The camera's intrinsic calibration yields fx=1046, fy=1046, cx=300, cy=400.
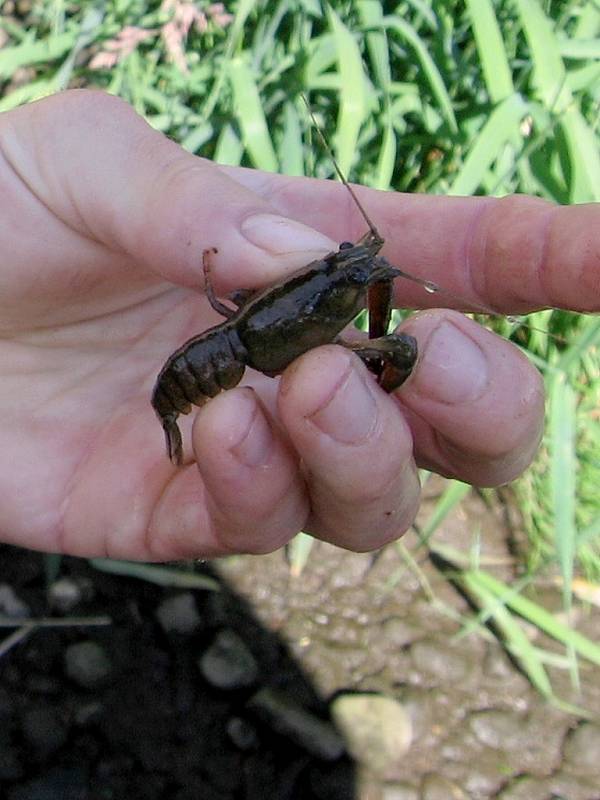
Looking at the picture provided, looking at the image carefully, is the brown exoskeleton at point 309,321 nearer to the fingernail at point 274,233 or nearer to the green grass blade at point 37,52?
the fingernail at point 274,233

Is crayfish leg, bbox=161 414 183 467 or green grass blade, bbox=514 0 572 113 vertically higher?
green grass blade, bbox=514 0 572 113

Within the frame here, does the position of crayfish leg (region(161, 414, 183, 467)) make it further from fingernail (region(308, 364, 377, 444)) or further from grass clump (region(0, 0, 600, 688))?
grass clump (region(0, 0, 600, 688))

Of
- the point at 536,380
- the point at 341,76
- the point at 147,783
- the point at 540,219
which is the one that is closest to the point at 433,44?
the point at 341,76

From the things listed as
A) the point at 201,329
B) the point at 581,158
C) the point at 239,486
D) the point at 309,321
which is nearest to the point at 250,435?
the point at 239,486

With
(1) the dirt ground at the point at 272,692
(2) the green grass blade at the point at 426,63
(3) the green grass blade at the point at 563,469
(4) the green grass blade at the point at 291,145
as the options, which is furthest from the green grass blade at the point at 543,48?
(1) the dirt ground at the point at 272,692

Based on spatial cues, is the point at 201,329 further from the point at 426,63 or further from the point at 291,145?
the point at 426,63

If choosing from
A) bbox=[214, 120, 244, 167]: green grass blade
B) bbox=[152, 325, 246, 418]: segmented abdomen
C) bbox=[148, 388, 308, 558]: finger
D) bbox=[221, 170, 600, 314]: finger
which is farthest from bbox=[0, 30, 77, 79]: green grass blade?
bbox=[148, 388, 308, 558]: finger

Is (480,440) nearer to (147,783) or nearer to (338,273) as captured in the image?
(338,273)
